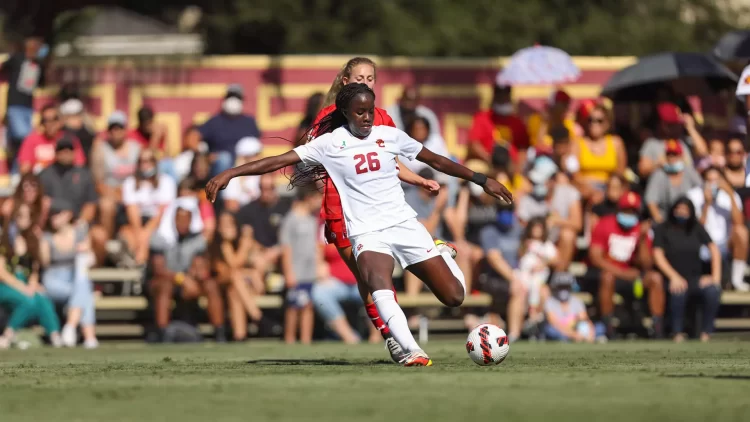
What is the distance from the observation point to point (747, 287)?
20094 millimetres

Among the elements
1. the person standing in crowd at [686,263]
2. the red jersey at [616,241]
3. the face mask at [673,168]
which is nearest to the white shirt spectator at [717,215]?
the face mask at [673,168]

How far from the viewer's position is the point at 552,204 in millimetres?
19766

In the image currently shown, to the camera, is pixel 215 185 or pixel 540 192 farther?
pixel 540 192

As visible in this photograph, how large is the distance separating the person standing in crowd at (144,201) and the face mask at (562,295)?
16.2 ft

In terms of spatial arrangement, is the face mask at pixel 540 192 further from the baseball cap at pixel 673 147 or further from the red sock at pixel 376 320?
the red sock at pixel 376 320

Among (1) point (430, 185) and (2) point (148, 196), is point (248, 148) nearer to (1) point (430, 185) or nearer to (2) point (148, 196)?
(2) point (148, 196)

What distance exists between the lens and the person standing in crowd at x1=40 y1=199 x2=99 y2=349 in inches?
715

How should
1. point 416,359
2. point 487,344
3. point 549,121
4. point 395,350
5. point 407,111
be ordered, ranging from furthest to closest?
point 549,121 < point 407,111 < point 395,350 < point 487,344 < point 416,359

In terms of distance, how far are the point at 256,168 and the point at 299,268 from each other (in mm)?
7480

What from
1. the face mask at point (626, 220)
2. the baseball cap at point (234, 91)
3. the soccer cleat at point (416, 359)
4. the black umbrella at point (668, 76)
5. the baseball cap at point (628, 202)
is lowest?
the soccer cleat at point (416, 359)

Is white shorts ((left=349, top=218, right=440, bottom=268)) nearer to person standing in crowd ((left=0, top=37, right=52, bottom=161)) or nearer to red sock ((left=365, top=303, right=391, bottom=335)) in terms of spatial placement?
red sock ((left=365, top=303, right=391, bottom=335))

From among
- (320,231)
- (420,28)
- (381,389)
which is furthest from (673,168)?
(420,28)

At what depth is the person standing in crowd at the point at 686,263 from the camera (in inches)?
736

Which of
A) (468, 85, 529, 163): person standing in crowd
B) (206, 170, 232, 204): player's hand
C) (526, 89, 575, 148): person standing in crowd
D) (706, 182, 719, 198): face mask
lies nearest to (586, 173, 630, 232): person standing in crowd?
(706, 182, 719, 198): face mask
